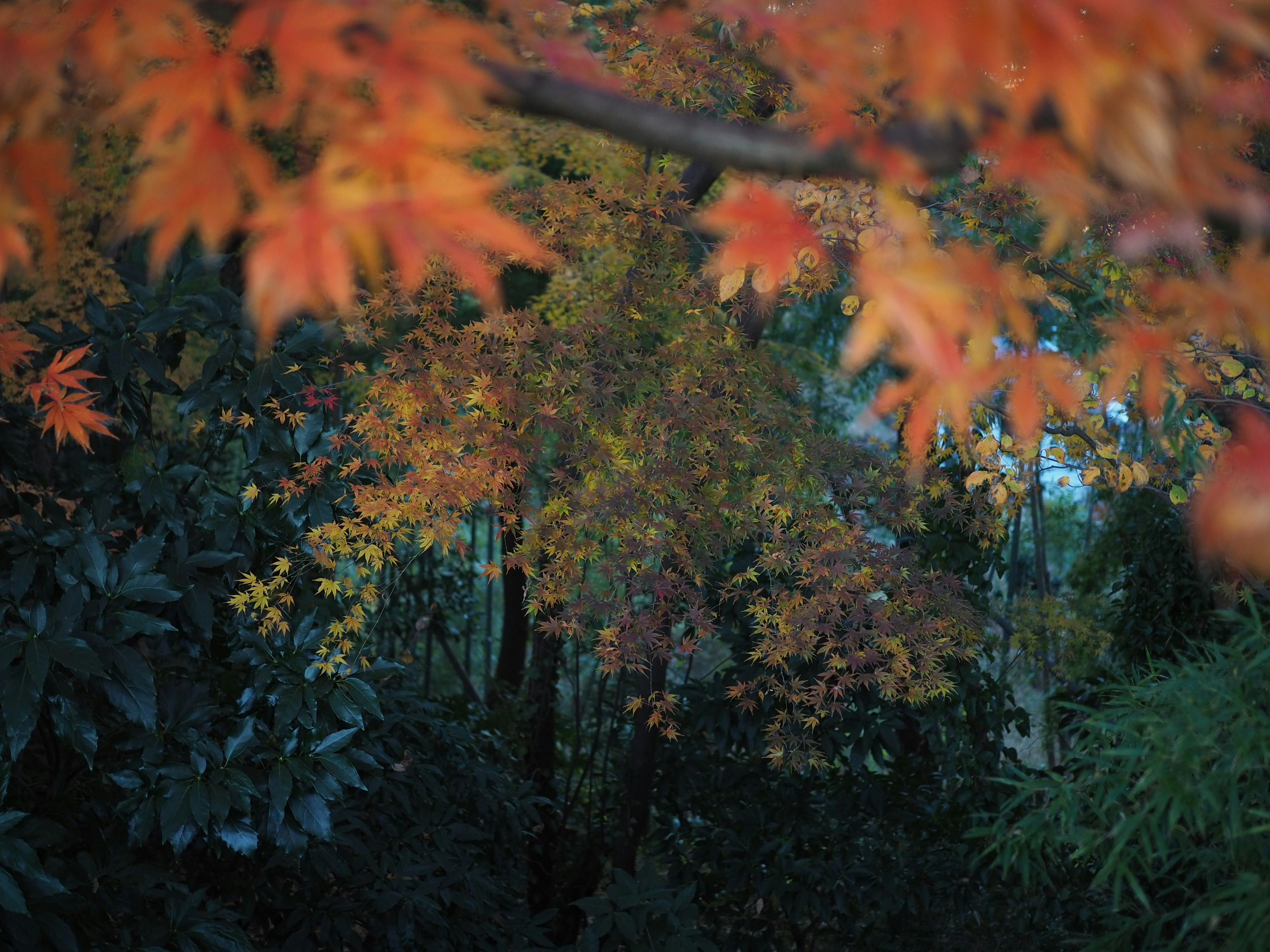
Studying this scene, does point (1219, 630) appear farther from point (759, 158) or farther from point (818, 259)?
point (759, 158)

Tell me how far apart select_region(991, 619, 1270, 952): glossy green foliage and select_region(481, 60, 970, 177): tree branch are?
1.10m

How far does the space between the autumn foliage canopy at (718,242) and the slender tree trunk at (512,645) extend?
5.89ft

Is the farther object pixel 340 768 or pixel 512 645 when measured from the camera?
pixel 512 645

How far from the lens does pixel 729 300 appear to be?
3100 millimetres

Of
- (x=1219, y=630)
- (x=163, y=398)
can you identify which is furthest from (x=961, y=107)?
(x=163, y=398)

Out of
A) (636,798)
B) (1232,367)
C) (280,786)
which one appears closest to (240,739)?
(280,786)

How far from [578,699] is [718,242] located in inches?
81.5

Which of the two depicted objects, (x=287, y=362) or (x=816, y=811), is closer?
(x=287, y=362)

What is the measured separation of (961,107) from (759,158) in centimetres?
20

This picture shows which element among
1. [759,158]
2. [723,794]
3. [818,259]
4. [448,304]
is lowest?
[723,794]

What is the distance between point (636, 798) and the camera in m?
3.72

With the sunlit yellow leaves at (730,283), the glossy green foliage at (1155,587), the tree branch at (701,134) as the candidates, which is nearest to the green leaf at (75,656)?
the sunlit yellow leaves at (730,283)

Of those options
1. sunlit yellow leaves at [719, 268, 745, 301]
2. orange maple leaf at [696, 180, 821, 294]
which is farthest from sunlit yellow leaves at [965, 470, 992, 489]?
orange maple leaf at [696, 180, 821, 294]

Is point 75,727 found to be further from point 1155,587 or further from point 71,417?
point 1155,587
